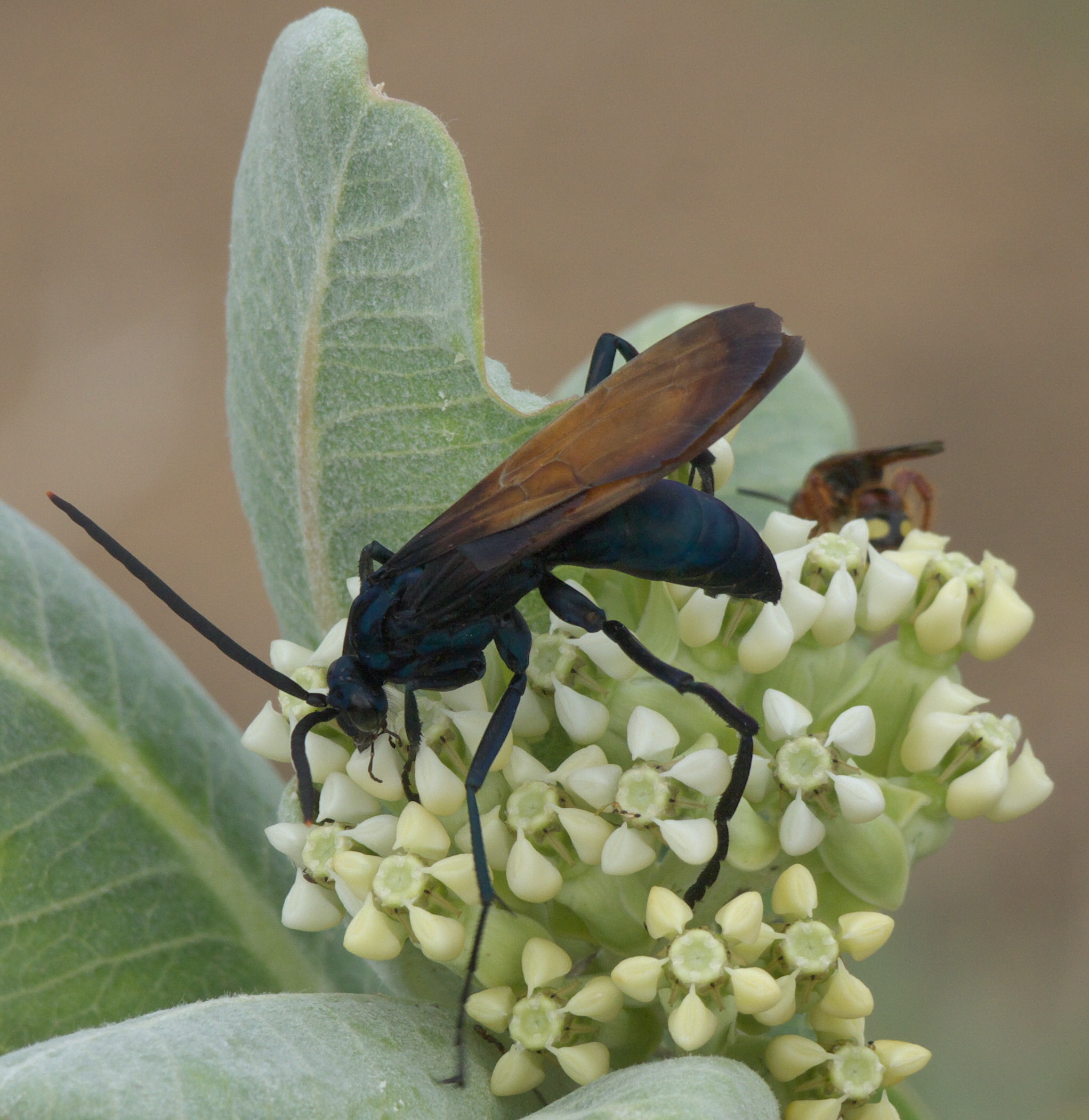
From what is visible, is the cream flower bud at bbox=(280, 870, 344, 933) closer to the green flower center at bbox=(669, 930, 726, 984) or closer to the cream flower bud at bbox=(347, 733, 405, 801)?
the cream flower bud at bbox=(347, 733, 405, 801)

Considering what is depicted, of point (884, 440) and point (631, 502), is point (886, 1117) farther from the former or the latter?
point (884, 440)

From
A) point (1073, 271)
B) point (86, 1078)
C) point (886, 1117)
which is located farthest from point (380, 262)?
point (1073, 271)

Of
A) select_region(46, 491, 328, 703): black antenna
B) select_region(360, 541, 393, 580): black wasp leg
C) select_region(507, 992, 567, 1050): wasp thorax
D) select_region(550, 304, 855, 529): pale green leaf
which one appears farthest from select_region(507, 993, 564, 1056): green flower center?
select_region(550, 304, 855, 529): pale green leaf

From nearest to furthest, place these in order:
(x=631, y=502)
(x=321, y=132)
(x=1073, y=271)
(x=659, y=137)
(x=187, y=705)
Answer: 1. (x=321, y=132)
2. (x=631, y=502)
3. (x=187, y=705)
4. (x=1073, y=271)
5. (x=659, y=137)

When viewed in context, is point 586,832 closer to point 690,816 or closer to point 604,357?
point 690,816

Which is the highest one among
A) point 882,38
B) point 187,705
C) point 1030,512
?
point 882,38

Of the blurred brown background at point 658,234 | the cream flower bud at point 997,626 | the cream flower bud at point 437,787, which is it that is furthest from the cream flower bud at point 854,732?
the blurred brown background at point 658,234

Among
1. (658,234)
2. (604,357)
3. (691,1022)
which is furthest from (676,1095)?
(658,234)

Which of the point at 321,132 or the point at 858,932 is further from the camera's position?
the point at 321,132
